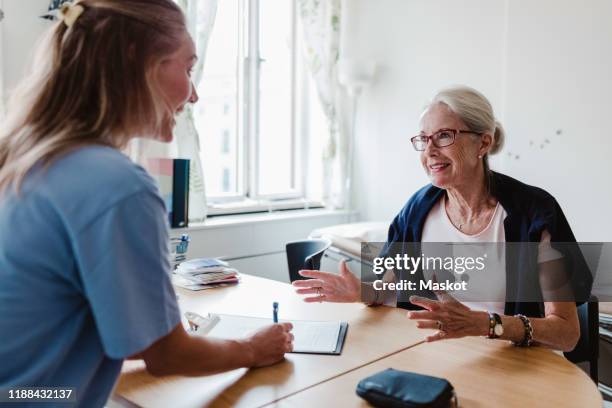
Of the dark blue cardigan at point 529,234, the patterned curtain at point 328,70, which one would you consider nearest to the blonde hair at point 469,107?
the dark blue cardigan at point 529,234

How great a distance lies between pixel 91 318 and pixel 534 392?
0.89 metres

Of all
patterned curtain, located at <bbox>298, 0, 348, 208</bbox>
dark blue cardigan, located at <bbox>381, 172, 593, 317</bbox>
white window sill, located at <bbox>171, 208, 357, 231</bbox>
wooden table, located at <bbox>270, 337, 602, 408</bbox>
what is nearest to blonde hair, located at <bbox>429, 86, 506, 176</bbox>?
dark blue cardigan, located at <bbox>381, 172, 593, 317</bbox>

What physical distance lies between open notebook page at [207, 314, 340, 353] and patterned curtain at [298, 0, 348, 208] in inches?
91.8

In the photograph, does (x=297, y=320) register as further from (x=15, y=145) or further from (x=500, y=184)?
(x=15, y=145)

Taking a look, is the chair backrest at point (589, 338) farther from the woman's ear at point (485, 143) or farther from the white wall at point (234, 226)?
the white wall at point (234, 226)

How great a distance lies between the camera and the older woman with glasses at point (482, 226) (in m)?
1.49

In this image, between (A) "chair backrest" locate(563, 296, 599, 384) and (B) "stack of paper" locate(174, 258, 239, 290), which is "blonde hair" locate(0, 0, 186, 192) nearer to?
(B) "stack of paper" locate(174, 258, 239, 290)

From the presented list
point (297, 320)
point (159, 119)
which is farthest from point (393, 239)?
point (159, 119)

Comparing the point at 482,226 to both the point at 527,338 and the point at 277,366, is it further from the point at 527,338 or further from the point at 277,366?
the point at 277,366

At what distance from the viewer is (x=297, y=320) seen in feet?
5.30

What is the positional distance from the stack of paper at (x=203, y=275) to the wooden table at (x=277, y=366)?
0.19m

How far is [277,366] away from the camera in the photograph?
4.10 feet

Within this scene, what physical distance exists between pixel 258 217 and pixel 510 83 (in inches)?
68.4

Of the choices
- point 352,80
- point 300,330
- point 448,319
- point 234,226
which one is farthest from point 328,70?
point 448,319
